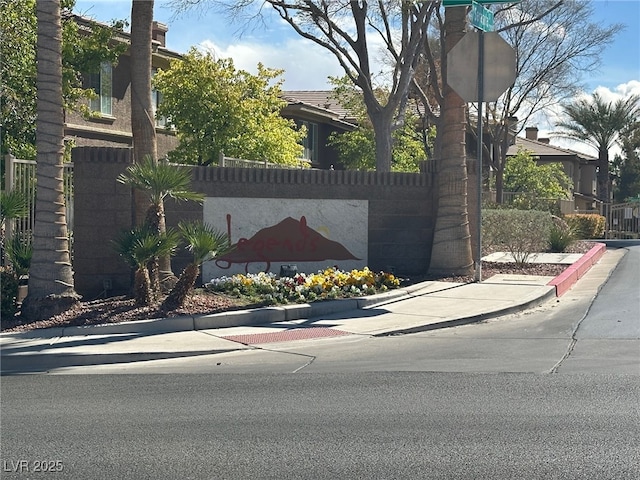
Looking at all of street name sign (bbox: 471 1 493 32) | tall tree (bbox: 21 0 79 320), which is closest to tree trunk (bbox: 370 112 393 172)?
street name sign (bbox: 471 1 493 32)

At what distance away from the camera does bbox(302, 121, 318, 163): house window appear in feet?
132

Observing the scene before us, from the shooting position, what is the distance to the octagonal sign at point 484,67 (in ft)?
52.3

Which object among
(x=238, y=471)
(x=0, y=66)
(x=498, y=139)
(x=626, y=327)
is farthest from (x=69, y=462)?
(x=498, y=139)

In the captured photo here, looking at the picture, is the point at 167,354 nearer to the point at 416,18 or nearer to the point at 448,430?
the point at 448,430

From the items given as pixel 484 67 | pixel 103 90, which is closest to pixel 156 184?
pixel 484 67

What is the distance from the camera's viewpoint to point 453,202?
16453 mm

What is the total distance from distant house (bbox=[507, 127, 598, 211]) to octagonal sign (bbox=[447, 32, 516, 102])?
39.6 meters

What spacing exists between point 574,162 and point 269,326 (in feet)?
175

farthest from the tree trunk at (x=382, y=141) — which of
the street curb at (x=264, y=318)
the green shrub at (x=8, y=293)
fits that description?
the green shrub at (x=8, y=293)

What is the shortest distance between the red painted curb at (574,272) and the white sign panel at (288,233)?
12.1 ft

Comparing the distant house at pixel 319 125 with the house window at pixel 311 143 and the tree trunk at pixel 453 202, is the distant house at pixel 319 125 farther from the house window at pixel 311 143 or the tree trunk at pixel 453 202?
the tree trunk at pixel 453 202

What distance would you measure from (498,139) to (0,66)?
2637 cm

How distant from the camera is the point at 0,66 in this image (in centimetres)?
1611

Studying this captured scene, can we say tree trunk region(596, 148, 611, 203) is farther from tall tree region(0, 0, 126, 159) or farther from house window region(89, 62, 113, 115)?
tall tree region(0, 0, 126, 159)
